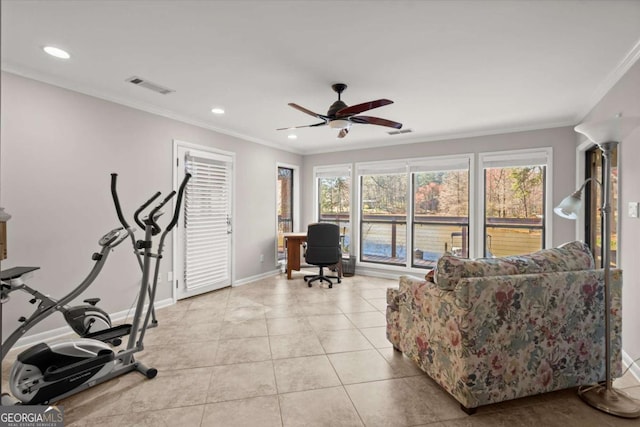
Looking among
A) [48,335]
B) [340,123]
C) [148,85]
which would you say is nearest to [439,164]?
[340,123]

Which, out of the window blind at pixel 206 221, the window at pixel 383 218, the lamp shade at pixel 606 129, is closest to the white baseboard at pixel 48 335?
the window blind at pixel 206 221

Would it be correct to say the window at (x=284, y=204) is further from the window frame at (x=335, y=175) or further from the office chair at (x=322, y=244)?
the office chair at (x=322, y=244)

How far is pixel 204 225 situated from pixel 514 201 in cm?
446

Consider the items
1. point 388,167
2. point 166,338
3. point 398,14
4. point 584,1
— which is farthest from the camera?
point 388,167

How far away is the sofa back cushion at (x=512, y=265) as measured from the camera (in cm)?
223

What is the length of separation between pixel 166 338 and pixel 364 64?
3115 mm

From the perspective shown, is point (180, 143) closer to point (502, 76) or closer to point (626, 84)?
point (502, 76)

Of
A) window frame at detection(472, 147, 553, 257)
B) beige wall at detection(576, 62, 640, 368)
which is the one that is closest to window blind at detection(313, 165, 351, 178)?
window frame at detection(472, 147, 553, 257)

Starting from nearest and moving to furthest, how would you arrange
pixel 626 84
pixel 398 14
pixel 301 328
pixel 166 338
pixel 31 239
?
pixel 398 14, pixel 626 84, pixel 31 239, pixel 166 338, pixel 301 328

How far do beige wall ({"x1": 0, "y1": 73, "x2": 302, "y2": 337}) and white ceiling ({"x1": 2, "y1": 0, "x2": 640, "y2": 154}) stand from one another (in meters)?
0.22

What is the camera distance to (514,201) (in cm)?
512

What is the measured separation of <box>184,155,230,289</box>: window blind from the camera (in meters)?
4.65

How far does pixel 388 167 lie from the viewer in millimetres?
6098

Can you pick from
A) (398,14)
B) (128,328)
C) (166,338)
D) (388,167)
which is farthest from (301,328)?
(388,167)
